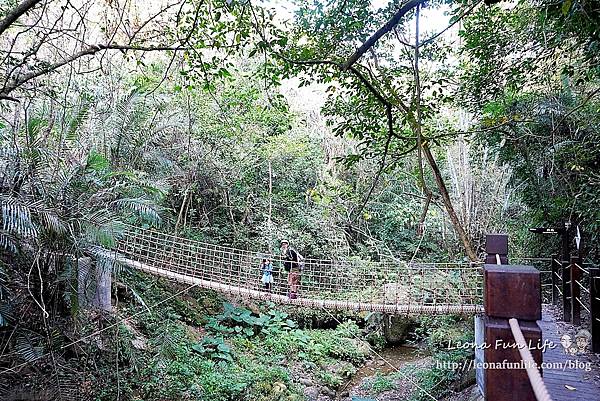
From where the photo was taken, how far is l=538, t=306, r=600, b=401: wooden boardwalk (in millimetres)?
1911

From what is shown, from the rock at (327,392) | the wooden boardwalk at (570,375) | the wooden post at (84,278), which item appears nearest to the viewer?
the wooden boardwalk at (570,375)

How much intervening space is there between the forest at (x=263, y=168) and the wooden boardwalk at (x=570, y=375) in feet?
2.56

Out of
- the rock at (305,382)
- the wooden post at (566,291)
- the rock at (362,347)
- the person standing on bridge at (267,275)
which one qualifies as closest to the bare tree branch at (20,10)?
the person standing on bridge at (267,275)

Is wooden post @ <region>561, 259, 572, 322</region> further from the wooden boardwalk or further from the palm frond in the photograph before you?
the palm frond

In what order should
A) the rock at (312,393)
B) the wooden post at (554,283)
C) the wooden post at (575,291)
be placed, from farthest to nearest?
the rock at (312,393) → the wooden post at (554,283) → the wooden post at (575,291)

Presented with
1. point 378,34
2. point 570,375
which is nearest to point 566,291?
point 570,375

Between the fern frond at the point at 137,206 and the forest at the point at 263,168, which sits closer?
the forest at the point at 263,168

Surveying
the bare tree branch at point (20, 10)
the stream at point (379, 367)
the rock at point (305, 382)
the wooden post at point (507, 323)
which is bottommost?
the stream at point (379, 367)

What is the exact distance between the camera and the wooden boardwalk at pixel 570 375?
75.2 inches

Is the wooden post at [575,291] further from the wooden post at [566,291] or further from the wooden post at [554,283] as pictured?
the wooden post at [554,283]

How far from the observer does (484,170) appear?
24.3 ft

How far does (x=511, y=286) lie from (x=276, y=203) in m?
6.67

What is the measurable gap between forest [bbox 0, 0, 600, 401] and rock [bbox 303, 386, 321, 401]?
0.08 ft

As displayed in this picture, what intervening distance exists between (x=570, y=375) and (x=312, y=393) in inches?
136
